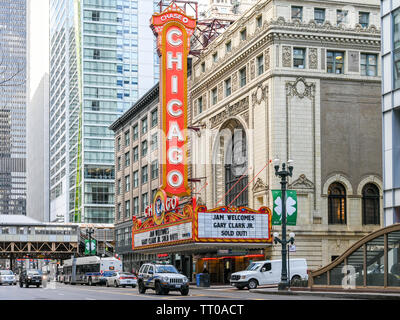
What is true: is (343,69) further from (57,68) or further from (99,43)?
(57,68)

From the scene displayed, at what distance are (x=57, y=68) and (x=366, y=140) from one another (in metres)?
136

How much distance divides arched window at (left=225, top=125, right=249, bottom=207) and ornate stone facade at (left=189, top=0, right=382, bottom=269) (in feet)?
9.44

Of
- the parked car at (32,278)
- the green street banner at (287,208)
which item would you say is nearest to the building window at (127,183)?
the parked car at (32,278)

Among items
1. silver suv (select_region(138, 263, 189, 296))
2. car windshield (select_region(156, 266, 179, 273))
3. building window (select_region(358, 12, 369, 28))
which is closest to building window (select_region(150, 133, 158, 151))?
building window (select_region(358, 12, 369, 28))

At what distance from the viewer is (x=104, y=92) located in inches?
5797

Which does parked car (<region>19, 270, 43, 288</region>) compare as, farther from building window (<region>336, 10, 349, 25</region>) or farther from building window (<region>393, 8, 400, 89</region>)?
building window (<region>393, 8, 400, 89</region>)

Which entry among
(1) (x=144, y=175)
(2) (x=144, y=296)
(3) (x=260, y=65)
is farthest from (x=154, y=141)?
(2) (x=144, y=296)

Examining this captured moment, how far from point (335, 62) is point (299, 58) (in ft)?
9.98

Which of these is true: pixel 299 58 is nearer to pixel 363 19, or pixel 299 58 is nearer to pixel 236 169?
pixel 363 19

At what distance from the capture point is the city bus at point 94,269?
230ft

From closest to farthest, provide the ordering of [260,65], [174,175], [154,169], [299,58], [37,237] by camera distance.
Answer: [299,58] < [260,65] < [174,175] < [154,169] < [37,237]

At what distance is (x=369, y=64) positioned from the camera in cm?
5906

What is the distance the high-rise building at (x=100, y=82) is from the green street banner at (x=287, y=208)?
10013 centimetres

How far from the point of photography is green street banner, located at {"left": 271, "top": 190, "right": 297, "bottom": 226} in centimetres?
4609
